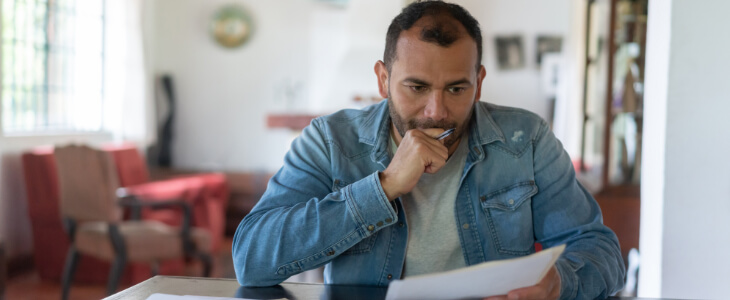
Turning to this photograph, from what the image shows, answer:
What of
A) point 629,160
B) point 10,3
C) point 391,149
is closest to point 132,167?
point 10,3

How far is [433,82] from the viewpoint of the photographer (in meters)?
1.31

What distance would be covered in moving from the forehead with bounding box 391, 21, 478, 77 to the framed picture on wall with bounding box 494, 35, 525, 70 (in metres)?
5.84

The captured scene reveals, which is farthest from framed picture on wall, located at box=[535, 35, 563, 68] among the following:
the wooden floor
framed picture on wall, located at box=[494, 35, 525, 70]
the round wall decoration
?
the wooden floor

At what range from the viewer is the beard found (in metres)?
1.33

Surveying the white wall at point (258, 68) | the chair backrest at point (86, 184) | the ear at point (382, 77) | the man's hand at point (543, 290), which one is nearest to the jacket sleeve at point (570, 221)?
the man's hand at point (543, 290)

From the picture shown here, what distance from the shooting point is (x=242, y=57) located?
6652 mm

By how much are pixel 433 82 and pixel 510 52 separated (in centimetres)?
592

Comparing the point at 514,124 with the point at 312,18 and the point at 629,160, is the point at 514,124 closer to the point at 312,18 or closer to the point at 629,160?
the point at 629,160

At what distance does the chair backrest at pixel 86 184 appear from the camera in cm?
380

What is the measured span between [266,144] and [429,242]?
17.8 ft

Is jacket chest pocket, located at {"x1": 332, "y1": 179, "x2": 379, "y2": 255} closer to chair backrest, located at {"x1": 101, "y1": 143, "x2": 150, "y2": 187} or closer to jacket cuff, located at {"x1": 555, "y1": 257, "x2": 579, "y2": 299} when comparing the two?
jacket cuff, located at {"x1": 555, "y1": 257, "x2": 579, "y2": 299}

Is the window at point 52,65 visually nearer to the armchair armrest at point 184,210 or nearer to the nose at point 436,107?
the armchair armrest at point 184,210

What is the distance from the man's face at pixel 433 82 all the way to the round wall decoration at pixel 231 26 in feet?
17.8

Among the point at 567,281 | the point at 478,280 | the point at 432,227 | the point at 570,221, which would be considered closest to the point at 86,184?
the point at 432,227
